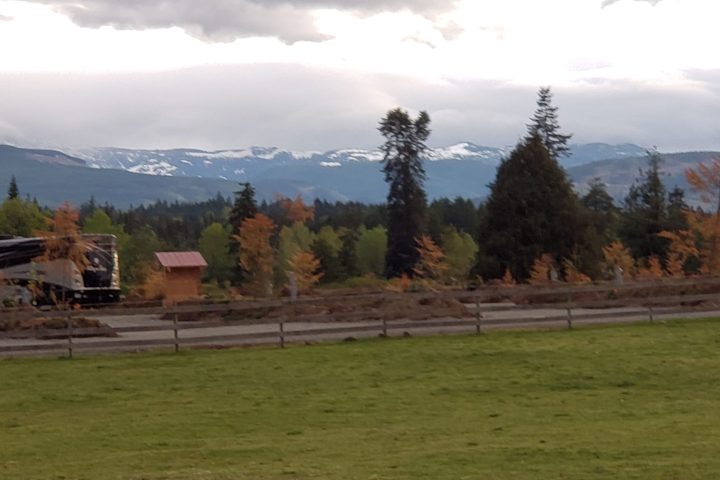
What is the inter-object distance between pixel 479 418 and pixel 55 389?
27.7ft

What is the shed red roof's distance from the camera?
5178cm

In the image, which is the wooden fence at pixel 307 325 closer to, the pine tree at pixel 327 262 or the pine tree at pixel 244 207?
the pine tree at pixel 244 207

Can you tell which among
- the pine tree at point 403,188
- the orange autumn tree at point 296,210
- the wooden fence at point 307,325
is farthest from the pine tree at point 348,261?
the wooden fence at point 307,325

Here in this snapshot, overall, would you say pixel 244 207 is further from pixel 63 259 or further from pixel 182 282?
pixel 63 259

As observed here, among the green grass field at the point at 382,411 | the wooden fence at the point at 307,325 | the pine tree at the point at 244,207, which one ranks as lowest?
the green grass field at the point at 382,411

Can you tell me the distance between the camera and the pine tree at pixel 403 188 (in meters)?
66.6

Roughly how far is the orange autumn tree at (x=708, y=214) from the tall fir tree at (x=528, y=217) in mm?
7782

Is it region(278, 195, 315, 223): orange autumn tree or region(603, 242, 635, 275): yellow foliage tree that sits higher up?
region(278, 195, 315, 223): orange autumn tree

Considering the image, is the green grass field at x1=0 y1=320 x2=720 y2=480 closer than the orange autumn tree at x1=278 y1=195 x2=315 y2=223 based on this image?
Yes

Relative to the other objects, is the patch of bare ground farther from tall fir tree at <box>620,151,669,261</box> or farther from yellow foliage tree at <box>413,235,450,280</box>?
tall fir tree at <box>620,151,669,261</box>

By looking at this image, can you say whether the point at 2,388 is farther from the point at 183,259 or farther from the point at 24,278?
the point at 183,259

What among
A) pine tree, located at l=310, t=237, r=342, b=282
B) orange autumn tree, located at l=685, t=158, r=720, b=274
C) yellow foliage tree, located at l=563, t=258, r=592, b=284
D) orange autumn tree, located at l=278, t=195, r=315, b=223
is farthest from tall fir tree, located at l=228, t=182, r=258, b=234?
orange autumn tree, located at l=685, t=158, r=720, b=274

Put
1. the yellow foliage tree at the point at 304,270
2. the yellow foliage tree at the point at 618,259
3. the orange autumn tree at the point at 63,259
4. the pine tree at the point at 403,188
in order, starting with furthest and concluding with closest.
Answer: the pine tree at the point at 403,188, the yellow foliage tree at the point at 304,270, the yellow foliage tree at the point at 618,259, the orange autumn tree at the point at 63,259

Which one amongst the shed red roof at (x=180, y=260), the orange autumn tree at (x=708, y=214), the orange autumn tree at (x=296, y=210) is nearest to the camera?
the orange autumn tree at (x=708, y=214)
